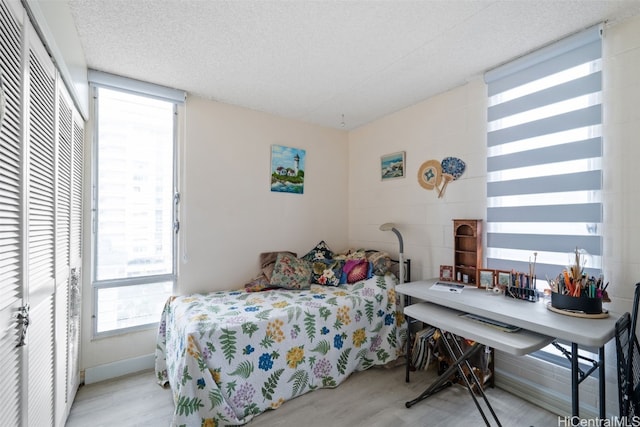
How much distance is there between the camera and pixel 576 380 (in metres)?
1.45

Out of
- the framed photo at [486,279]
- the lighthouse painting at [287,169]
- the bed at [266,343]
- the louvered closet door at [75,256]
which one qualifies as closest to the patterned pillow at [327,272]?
the bed at [266,343]

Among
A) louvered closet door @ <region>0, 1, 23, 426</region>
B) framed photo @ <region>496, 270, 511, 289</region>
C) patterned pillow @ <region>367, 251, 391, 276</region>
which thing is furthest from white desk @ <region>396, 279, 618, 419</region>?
louvered closet door @ <region>0, 1, 23, 426</region>

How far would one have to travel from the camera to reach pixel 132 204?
259 centimetres

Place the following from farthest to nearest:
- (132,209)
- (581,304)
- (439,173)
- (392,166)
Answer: (392,166) → (439,173) → (132,209) → (581,304)

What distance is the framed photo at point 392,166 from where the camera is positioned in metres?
3.15

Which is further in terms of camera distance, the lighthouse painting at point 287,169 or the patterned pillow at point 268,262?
the lighthouse painting at point 287,169

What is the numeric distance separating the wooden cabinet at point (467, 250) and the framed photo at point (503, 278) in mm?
163

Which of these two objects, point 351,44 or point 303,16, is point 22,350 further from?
point 351,44

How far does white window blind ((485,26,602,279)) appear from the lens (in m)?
1.88

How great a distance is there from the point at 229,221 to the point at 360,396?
1991 mm

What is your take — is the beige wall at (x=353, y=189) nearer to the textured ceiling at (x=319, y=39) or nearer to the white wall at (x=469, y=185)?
the white wall at (x=469, y=185)

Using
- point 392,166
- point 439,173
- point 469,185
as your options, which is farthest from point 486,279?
point 392,166

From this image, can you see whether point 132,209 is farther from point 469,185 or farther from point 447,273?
point 469,185

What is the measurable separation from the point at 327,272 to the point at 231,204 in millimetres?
1238
